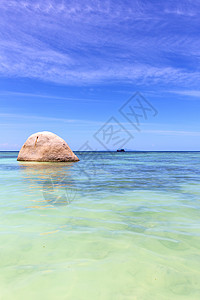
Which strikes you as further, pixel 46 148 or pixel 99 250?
pixel 46 148

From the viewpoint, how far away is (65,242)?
2.44m

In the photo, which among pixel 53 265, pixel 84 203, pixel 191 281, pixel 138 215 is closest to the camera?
pixel 191 281

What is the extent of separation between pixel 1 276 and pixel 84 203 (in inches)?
98.3

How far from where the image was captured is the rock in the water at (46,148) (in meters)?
15.6

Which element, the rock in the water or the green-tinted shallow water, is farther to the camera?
the rock in the water

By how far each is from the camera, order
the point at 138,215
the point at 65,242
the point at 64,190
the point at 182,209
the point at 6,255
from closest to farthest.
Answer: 1. the point at 6,255
2. the point at 65,242
3. the point at 138,215
4. the point at 182,209
5. the point at 64,190

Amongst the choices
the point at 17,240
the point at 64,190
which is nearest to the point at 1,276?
the point at 17,240

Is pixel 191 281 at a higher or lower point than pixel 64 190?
higher

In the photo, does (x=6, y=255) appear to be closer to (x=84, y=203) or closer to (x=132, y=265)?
(x=132, y=265)

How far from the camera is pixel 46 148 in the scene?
51.5 ft

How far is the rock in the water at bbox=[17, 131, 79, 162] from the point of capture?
15.6 m

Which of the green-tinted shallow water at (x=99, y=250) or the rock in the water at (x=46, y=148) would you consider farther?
the rock in the water at (x=46, y=148)

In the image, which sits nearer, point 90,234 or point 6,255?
point 6,255

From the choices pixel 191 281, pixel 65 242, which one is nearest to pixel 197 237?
pixel 191 281
